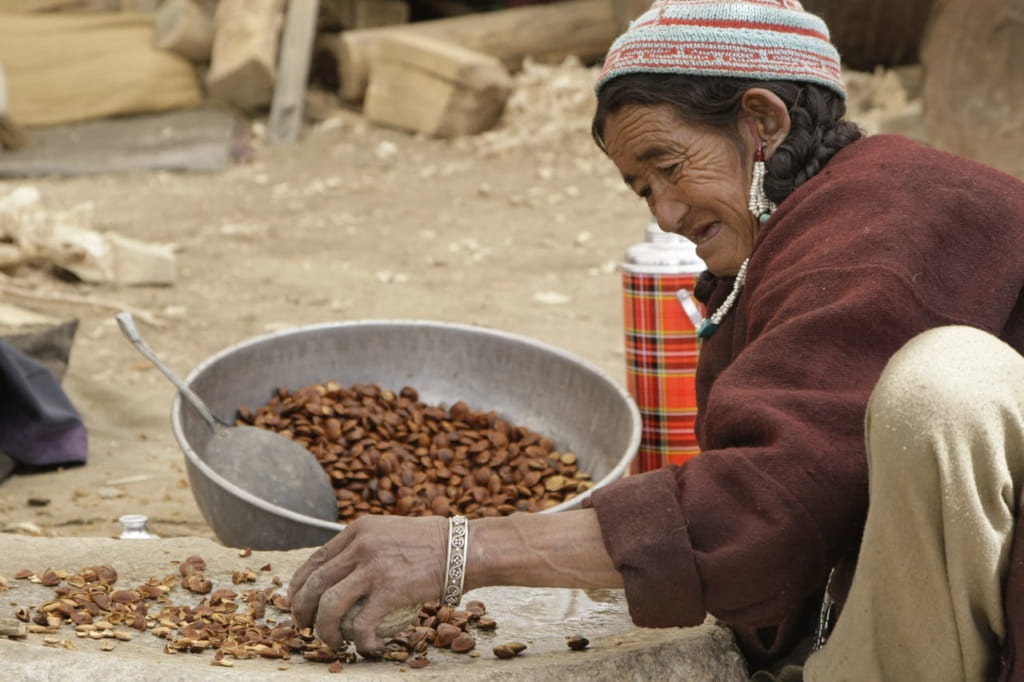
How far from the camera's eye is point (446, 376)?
3.27 m

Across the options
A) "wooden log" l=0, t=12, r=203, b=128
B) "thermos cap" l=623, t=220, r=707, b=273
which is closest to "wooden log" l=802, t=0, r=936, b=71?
"wooden log" l=0, t=12, r=203, b=128

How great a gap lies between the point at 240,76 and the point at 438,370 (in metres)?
5.19

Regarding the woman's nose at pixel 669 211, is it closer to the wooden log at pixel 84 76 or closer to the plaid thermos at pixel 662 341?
the plaid thermos at pixel 662 341

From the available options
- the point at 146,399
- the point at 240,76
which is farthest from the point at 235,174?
the point at 146,399

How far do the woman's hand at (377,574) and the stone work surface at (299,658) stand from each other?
0.08m

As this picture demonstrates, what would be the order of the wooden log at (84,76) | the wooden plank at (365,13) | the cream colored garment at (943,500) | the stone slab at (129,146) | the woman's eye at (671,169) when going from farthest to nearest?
the wooden plank at (365,13), the wooden log at (84,76), the stone slab at (129,146), the woman's eye at (671,169), the cream colored garment at (943,500)

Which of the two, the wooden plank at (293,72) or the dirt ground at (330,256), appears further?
the wooden plank at (293,72)

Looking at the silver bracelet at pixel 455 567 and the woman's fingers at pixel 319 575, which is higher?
the silver bracelet at pixel 455 567

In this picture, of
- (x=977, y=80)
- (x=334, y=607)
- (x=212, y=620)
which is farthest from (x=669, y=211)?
(x=977, y=80)

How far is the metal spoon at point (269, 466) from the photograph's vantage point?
8.64 feet

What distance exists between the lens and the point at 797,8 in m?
1.99

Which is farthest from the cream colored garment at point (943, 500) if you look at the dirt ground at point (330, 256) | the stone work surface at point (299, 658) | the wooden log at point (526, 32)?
the wooden log at point (526, 32)

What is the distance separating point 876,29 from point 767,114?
23.3ft

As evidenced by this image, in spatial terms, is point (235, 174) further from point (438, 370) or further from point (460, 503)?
point (460, 503)
